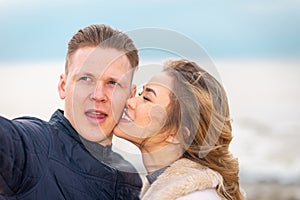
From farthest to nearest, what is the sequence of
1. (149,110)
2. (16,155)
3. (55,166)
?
1. (149,110)
2. (55,166)
3. (16,155)

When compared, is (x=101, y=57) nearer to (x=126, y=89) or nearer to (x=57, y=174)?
(x=126, y=89)

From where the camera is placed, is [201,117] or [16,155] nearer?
[16,155]

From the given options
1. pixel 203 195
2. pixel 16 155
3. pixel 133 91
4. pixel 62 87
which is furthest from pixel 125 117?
pixel 16 155

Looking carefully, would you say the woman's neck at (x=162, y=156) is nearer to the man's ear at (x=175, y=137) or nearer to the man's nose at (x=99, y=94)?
the man's ear at (x=175, y=137)

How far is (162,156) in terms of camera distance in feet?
5.67

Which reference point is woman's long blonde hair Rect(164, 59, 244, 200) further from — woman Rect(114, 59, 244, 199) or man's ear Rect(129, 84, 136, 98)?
man's ear Rect(129, 84, 136, 98)

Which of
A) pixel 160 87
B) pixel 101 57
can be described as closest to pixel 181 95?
pixel 160 87

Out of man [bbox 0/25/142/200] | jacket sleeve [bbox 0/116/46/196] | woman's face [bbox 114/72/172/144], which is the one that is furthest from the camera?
woman's face [bbox 114/72/172/144]

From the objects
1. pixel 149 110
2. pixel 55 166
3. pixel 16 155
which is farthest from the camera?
pixel 149 110

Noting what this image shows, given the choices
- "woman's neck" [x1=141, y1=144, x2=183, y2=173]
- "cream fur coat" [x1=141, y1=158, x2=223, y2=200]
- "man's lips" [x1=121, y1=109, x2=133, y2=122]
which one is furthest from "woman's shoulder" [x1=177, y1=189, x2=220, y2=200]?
"man's lips" [x1=121, y1=109, x2=133, y2=122]

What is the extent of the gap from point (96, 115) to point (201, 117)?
0.27 m

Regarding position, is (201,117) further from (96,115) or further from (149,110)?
(96,115)

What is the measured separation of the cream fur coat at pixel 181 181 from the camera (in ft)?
5.25

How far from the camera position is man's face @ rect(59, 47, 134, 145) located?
1721 mm
